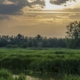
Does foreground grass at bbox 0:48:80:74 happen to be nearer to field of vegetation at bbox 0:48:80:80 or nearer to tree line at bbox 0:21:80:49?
field of vegetation at bbox 0:48:80:80

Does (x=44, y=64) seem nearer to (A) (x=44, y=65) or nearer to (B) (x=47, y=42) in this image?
(A) (x=44, y=65)

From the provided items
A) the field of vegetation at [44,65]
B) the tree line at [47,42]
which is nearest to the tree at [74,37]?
the tree line at [47,42]

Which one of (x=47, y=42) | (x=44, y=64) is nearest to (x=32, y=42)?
(x=47, y=42)

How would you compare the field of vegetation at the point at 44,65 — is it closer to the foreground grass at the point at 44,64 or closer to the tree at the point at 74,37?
the foreground grass at the point at 44,64

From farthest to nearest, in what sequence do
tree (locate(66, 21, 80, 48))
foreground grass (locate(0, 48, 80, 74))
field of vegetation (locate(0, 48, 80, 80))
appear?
tree (locate(66, 21, 80, 48)), foreground grass (locate(0, 48, 80, 74)), field of vegetation (locate(0, 48, 80, 80))

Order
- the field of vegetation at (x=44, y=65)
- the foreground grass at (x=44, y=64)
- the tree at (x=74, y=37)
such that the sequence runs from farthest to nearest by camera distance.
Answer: the tree at (x=74, y=37), the foreground grass at (x=44, y=64), the field of vegetation at (x=44, y=65)

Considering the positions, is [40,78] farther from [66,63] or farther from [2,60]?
[2,60]

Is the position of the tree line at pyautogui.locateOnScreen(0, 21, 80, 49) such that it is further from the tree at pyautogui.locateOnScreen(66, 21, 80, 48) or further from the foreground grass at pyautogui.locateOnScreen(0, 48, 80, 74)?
the foreground grass at pyautogui.locateOnScreen(0, 48, 80, 74)

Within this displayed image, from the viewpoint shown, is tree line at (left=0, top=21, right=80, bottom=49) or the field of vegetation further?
tree line at (left=0, top=21, right=80, bottom=49)

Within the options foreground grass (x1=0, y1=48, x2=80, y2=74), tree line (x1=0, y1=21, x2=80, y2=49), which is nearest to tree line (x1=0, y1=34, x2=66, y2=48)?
tree line (x1=0, y1=21, x2=80, y2=49)

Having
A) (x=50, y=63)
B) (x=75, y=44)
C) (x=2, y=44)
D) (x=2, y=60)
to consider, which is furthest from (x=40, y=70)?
(x=2, y=44)

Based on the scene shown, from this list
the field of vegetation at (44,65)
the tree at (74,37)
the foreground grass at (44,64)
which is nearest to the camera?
the field of vegetation at (44,65)

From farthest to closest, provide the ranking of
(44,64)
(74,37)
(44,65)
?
1. (74,37)
2. (44,64)
3. (44,65)

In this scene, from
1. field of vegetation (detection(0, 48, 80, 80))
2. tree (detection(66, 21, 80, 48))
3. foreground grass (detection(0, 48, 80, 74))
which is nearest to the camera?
field of vegetation (detection(0, 48, 80, 80))
